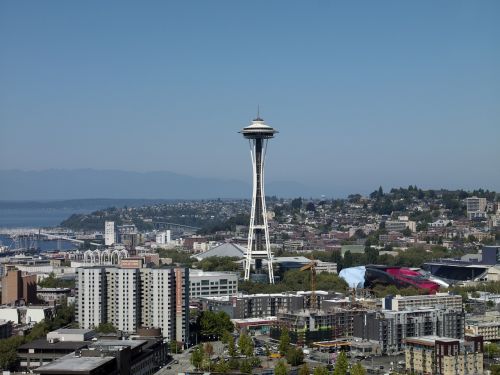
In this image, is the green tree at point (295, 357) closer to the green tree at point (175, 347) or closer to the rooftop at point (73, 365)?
the green tree at point (175, 347)

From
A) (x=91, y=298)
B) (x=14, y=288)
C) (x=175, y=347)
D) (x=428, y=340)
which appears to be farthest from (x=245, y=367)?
(x=14, y=288)

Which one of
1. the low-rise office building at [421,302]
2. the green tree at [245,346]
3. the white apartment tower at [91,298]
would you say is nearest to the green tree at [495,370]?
the green tree at [245,346]

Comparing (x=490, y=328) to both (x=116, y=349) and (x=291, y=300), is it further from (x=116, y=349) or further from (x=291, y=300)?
(x=116, y=349)

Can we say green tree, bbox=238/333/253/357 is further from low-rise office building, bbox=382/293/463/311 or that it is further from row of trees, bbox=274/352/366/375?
low-rise office building, bbox=382/293/463/311

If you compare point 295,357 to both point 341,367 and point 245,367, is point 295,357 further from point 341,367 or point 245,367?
point 341,367

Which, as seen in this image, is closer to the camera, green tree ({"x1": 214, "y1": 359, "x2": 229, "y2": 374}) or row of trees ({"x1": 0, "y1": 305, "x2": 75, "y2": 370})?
green tree ({"x1": 214, "y1": 359, "x2": 229, "y2": 374})

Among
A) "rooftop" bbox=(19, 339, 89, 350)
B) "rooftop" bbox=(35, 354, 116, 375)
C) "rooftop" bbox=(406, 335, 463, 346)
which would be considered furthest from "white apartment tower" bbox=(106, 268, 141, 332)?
"rooftop" bbox=(35, 354, 116, 375)
